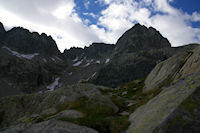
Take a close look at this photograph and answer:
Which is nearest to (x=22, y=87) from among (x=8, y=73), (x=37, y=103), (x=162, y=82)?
(x=8, y=73)

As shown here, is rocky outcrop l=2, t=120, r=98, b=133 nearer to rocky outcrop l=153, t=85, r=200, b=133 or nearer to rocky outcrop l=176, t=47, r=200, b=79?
rocky outcrop l=153, t=85, r=200, b=133

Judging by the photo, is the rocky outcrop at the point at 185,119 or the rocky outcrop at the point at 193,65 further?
the rocky outcrop at the point at 193,65

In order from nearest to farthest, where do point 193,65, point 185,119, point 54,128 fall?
point 185,119 < point 54,128 < point 193,65

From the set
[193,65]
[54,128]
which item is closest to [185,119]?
[54,128]

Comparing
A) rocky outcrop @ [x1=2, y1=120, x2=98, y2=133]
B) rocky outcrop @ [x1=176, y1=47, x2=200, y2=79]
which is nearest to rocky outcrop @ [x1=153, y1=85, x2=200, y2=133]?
rocky outcrop @ [x1=2, y1=120, x2=98, y2=133]

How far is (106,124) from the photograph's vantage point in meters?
9.30

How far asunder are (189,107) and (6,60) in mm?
235773

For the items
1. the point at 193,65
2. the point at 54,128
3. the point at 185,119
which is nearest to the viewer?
the point at 185,119

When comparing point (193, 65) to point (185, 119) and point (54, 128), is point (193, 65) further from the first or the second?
point (54, 128)

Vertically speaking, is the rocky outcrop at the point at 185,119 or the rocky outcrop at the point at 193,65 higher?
the rocky outcrop at the point at 193,65


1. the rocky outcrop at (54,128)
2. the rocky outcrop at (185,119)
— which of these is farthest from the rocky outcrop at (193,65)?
the rocky outcrop at (54,128)

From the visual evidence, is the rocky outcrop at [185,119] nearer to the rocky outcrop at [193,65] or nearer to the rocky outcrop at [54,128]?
the rocky outcrop at [54,128]

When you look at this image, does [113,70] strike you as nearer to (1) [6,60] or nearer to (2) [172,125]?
(1) [6,60]

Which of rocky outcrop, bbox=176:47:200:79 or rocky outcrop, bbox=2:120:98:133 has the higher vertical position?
rocky outcrop, bbox=176:47:200:79
